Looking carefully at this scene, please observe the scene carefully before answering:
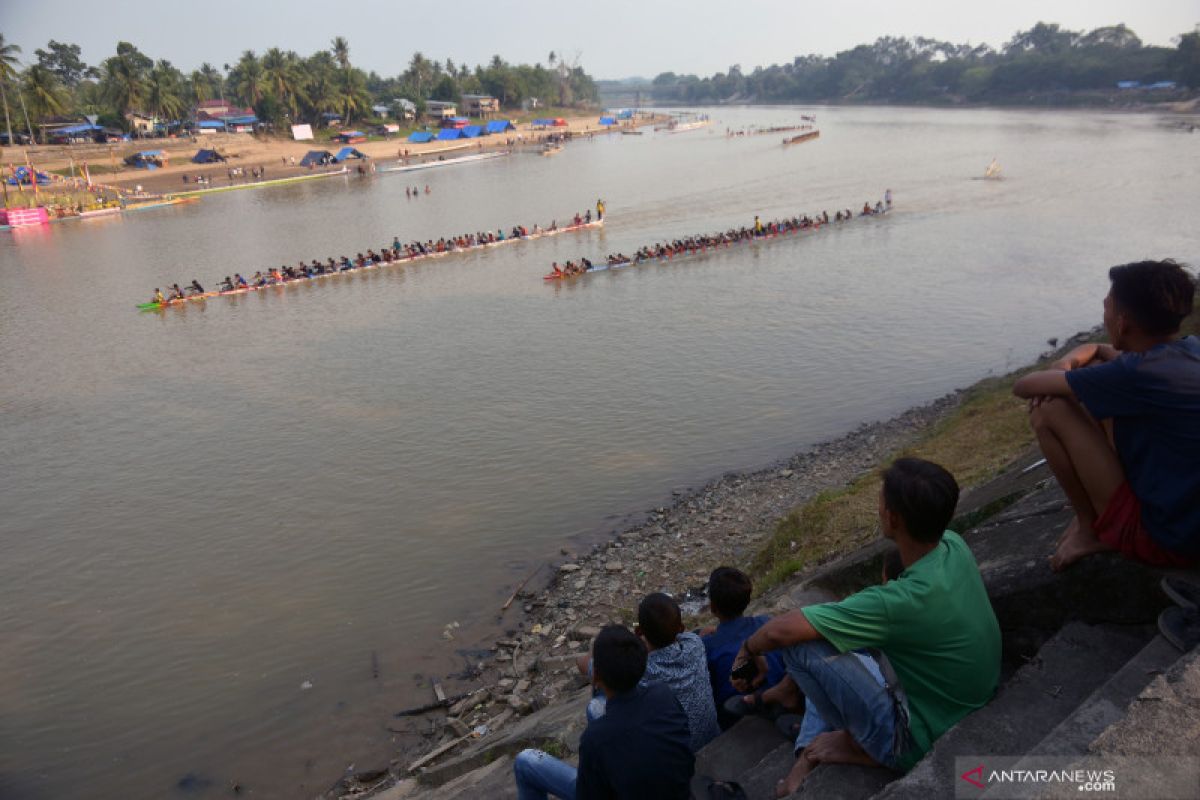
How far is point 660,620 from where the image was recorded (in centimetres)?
486

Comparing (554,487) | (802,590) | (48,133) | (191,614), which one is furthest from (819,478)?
(48,133)

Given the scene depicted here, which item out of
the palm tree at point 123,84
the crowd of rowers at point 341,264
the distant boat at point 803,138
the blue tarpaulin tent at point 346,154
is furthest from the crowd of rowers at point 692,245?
the palm tree at point 123,84

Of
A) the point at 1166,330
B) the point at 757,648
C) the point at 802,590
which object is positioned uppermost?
the point at 1166,330

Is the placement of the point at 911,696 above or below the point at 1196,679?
below

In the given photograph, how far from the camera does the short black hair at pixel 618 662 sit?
393cm

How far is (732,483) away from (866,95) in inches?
7590

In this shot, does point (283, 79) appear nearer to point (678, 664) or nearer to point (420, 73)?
point (420, 73)

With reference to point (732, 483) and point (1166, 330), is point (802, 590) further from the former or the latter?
point (732, 483)

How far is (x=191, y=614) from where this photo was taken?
12258 mm

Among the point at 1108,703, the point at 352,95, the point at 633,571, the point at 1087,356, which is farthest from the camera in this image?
the point at 352,95

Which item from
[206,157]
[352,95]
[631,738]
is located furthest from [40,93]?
[631,738]

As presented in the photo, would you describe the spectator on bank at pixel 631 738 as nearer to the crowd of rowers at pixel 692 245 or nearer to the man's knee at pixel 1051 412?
the man's knee at pixel 1051 412

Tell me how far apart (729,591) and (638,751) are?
4.73 ft

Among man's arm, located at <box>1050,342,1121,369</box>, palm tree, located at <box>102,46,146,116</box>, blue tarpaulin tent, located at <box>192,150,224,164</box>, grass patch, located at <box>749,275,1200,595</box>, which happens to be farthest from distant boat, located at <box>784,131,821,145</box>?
man's arm, located at <box>1050,342,1121,369</box>
